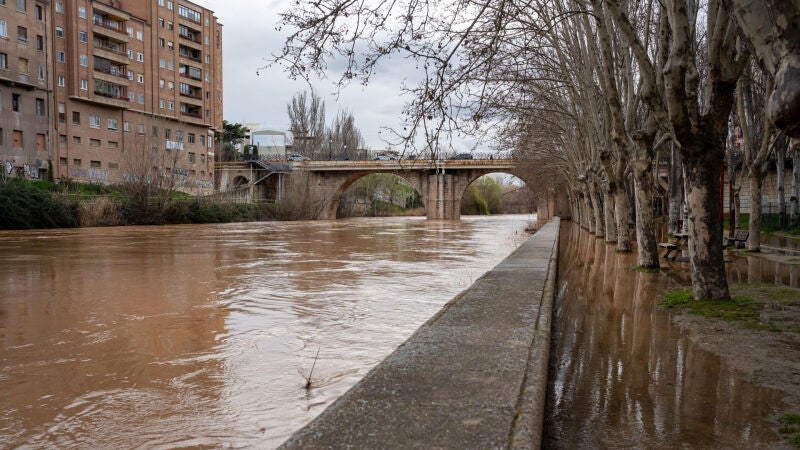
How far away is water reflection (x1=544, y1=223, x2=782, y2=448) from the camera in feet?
11.5

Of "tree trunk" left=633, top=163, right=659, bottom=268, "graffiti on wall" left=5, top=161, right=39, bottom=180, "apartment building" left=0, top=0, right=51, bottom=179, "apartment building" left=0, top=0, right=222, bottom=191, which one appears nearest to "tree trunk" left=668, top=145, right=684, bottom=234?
"tree trunk" left=633, top=163, right=659, bottom=268

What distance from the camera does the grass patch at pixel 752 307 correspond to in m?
6.65

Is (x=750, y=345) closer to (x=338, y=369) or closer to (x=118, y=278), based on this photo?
(x=338, y=369)

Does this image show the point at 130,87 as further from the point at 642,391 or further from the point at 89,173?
the point at 642,391

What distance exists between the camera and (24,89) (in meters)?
45.0

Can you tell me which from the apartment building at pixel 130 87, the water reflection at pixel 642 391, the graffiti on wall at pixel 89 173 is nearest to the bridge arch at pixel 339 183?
the apartment building at pixel 130 87

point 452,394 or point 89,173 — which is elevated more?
point 89,173

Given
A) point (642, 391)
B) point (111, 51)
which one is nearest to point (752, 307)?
point (642, 391)

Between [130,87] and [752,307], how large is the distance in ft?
193

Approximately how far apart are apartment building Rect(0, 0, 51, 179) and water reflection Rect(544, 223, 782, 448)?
44.6 metres

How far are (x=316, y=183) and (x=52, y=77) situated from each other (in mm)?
26044

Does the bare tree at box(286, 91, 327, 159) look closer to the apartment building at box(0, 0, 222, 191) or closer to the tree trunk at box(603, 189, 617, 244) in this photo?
the apartment building at box(0, 0, 222, 191)

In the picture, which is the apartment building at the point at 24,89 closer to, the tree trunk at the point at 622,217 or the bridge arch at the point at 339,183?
the bridge arch at the point at 339,183

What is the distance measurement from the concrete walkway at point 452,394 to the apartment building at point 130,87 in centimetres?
3643
